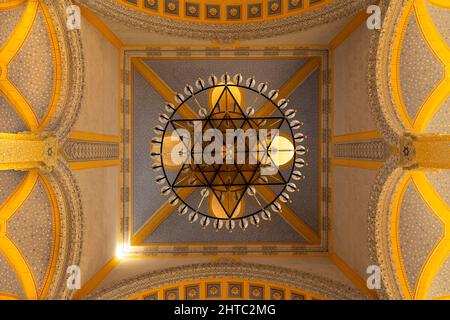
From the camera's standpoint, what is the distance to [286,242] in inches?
303

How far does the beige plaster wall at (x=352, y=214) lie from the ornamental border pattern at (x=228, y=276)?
0.66 meters

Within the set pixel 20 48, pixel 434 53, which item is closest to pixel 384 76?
pixel 434 53

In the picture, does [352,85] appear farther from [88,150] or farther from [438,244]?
[88,150]

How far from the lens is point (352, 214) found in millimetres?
6348

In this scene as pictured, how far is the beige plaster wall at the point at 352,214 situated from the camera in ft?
18.9

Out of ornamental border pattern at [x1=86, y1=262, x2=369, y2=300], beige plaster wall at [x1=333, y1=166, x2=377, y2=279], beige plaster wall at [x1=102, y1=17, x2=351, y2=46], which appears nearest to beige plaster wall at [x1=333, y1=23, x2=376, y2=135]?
beige plaster wall at [x1=102, y1=17, x2=351, y2=46]

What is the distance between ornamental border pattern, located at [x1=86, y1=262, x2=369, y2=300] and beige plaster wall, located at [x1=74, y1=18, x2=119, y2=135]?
288 cm

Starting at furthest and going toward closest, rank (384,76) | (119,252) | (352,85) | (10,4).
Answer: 1. (119,252)
2. (352,85)
3. (384,76)
4. (10,4)

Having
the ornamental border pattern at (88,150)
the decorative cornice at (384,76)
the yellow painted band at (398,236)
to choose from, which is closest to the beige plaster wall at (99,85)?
the ornamental border pattern at (88,150)

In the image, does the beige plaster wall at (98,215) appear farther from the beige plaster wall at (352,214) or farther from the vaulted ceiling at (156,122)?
the beige plaster wall at (352,214)

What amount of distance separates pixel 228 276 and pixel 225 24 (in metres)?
5.04

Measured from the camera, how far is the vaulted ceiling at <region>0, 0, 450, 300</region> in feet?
16.1

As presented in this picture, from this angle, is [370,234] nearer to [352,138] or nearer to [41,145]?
[352,138]
